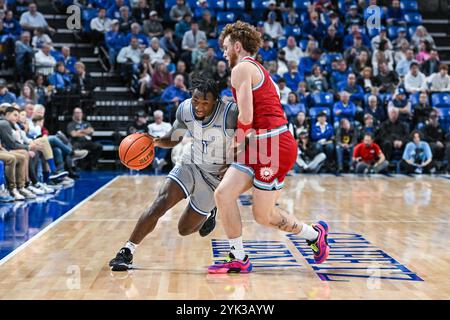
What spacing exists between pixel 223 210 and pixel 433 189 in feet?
25.0

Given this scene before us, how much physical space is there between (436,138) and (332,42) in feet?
13.0

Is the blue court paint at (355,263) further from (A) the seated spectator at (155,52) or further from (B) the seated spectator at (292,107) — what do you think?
(A) the seated spectator at (155,52)

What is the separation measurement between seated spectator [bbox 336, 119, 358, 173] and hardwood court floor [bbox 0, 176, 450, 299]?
5217 mm

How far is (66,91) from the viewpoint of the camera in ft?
49.5

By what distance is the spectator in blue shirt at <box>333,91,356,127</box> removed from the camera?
50.5 feet

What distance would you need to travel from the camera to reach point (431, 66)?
17.2 metres

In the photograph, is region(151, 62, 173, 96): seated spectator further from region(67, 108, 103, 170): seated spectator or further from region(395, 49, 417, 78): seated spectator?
region(395, 49, 417, 78): seated spectator

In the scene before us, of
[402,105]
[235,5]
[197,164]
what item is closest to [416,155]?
[402,105]

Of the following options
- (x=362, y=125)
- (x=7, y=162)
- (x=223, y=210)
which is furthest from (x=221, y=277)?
(x=362, y=125)

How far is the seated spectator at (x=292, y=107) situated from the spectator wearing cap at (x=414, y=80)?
9.34 feet

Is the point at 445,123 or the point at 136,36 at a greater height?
the point at 136,36

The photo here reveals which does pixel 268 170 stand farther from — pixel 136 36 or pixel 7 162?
pixel 136 36

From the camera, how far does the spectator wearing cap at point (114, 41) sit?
1679 cm

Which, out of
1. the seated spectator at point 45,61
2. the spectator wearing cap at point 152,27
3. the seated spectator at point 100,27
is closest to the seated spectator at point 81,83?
the seated spectator at point 45,61
